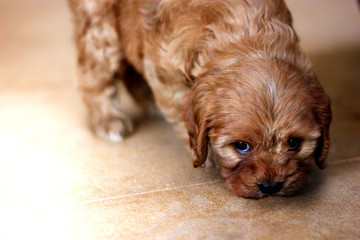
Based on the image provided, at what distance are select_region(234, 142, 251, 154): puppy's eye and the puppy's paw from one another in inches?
52.3

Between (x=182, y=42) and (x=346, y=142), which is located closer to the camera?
(x=182, y=42)

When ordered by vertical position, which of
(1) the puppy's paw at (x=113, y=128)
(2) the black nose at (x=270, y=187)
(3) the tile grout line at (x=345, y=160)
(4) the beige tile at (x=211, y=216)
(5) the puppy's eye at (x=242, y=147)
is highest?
(5) the puppy's eye at (x=242, y=147)

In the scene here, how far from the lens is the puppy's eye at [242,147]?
8.34ft

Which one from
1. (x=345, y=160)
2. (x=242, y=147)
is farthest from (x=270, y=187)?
(x=345, y=160)

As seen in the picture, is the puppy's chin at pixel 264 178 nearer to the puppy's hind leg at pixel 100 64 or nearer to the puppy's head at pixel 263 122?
the puppy's head at pixel 263 122

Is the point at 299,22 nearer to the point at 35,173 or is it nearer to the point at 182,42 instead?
the point at 182,42

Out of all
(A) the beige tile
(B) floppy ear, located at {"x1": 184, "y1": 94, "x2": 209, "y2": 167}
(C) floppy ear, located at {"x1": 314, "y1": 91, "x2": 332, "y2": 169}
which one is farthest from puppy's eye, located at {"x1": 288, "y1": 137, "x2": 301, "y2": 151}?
(B) floppy ear, located at {"x1": 184, "y1": 94, "x2": 209, "y2": 167}

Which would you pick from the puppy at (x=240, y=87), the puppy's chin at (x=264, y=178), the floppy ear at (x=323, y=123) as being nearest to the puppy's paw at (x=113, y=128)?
the puppy at (x=240, y=87)

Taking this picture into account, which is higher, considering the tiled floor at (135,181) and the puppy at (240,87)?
the puppy at (240,87)

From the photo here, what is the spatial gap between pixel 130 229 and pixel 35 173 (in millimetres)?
980

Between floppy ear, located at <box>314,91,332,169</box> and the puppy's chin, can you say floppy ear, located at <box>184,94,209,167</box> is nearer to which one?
the puppy's chin

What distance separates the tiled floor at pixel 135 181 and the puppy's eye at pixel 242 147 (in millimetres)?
333

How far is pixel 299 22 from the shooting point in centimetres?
577

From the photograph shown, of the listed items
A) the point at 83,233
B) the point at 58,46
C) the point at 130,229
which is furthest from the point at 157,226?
the point at 58,46
